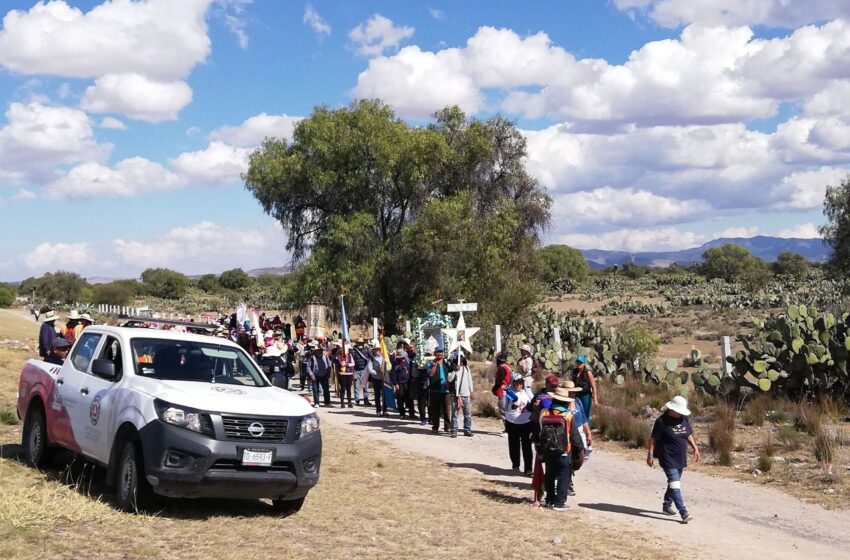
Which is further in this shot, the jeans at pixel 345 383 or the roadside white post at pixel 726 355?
the jeans at pixel 345 383

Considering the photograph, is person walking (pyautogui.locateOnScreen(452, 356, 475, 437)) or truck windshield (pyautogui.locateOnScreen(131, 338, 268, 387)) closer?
truck windshield (pyautogui.locateOnScreen(131, 338, 268, 387))

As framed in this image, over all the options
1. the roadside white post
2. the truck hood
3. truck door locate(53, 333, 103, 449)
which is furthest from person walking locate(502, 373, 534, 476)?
the roadside white post

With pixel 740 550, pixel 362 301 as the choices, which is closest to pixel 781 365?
pixel 740 550

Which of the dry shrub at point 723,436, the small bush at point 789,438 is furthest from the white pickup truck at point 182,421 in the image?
the small bush at point 789,438

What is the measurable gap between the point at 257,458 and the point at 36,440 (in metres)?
4.01

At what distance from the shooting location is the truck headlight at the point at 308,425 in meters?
9.09

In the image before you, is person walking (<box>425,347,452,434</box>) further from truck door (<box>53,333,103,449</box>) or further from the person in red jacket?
truck door (<box>53,333,103,449</box>)

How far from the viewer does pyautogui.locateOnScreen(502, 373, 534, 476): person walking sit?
13.3 m

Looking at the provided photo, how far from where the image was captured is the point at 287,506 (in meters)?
9.43

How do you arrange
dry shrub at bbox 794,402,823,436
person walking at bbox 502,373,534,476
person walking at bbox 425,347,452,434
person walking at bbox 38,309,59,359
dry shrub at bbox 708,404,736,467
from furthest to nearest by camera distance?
person walking at bbox 425,347,452,434 < person walking at bbox 38,309,59,359 < dry shrub at bbox 794,402,823,436 < dry shrub at bbox 708,404,736,467 < person walking at bbox 502,373,534,476

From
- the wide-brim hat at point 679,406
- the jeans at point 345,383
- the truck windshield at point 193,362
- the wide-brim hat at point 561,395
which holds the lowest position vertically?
the jeans at point 345,383

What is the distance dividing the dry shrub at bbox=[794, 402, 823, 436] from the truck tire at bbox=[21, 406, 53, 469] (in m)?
11.3

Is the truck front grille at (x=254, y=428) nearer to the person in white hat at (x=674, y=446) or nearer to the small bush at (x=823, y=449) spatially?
the person in white hat at (x=674, y=446)

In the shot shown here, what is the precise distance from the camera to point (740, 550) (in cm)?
939
